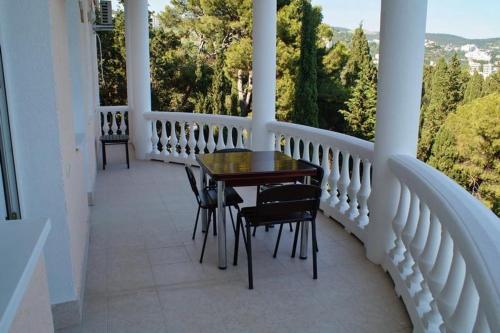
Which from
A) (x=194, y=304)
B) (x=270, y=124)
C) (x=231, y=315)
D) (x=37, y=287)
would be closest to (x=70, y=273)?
(x=194, y=304)

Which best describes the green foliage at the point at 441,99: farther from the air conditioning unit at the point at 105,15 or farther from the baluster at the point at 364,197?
the baluster at the point at 364,197

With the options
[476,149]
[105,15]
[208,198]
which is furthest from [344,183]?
[476,149]

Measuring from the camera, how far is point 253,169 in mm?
3830

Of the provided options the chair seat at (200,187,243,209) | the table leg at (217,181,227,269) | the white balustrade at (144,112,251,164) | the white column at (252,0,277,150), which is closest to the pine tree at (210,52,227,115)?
the white balustrade at (144,112,251,164)

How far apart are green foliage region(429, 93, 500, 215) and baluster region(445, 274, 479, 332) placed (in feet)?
57.2

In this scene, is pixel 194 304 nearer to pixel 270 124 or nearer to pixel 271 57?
pixel 270 124

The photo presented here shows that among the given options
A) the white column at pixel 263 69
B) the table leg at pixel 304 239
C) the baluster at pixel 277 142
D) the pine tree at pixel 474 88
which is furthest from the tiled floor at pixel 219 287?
the pine tree at pixel 474 88

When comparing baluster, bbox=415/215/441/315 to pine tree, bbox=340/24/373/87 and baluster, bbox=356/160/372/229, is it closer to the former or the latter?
baluster, bbox=356/160/372/229

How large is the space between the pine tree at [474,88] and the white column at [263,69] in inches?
638

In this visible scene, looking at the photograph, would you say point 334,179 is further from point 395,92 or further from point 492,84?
point 492,84

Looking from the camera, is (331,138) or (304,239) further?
(331,138)

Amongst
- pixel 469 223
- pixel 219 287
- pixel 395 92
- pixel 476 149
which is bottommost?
pixel 476 149

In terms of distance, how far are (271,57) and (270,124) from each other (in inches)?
37.1

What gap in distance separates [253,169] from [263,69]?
3.08 m
